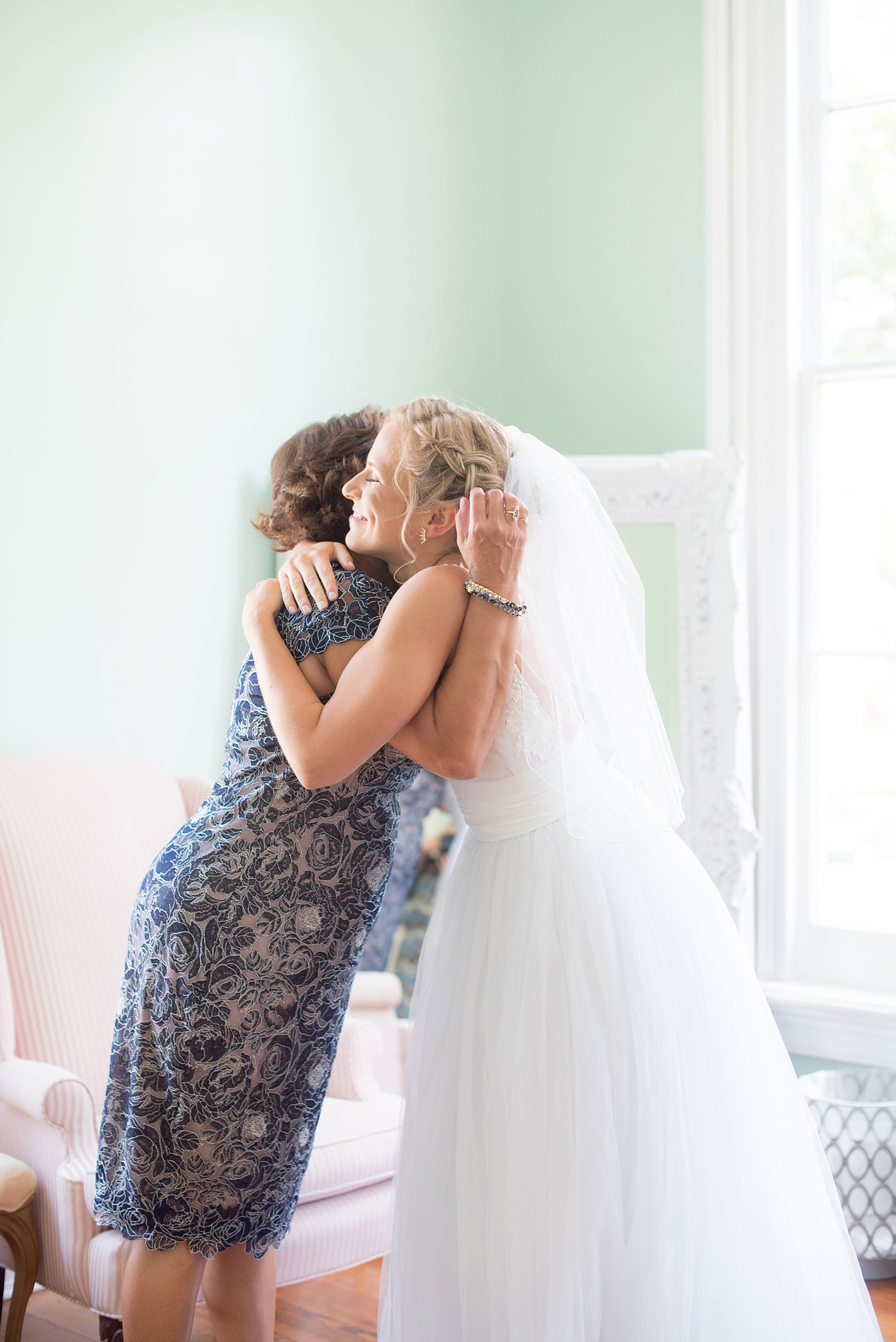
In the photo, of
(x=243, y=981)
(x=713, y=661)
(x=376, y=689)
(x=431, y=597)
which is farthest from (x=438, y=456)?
(x=713, y=661)

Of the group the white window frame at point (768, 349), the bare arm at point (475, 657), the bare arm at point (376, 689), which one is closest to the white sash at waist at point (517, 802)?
the bare arm at point (475, 657)

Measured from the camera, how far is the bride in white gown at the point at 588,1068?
4.58ft

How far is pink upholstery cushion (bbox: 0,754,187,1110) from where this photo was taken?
2139mm

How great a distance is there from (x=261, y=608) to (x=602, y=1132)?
79 centimetres

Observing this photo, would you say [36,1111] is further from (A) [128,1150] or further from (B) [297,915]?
(B) [297,915]

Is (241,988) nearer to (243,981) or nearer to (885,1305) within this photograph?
(243,981)

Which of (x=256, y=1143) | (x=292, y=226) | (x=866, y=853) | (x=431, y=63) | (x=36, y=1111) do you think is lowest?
(x=866, y=853)

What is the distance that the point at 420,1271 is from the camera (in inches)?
58.6

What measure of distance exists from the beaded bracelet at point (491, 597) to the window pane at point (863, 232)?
2123 mm

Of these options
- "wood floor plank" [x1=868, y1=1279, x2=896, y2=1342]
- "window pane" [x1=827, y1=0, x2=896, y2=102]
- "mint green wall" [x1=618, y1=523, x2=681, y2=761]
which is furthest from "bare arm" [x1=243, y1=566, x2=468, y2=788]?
"window pane" [x1=827, y1=0, x2=896, y2=102]

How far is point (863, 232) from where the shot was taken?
3.16m

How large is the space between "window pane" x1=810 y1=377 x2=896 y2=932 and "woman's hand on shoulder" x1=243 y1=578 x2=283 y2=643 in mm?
1980

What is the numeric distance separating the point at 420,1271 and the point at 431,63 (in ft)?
10.5

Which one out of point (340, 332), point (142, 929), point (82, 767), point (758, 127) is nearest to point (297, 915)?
point (142, 929)
